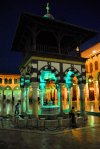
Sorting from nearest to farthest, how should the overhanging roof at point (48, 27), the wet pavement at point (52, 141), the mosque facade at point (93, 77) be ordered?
the wet pavement at point (52, 141), the overhanging roof at point (48, 27), the mosque facade at point (93, 77)

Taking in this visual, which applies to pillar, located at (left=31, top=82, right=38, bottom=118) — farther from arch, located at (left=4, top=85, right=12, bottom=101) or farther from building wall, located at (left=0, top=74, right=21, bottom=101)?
arch, located at (left=4, top=85, right=12, bottom=101)

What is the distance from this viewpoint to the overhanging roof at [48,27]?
10.3m

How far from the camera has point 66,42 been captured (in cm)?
1478

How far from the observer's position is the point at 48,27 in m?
11.2

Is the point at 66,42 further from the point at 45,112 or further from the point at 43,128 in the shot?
the point at 43,128

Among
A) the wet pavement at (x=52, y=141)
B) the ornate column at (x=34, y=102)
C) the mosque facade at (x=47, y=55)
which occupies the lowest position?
the wet pavement at (x=52, y=141)

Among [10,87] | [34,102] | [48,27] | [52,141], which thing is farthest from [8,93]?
[52,141]

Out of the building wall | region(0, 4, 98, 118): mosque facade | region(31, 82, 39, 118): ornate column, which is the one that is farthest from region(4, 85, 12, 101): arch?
region(31, 82, 39, 118): ornate column

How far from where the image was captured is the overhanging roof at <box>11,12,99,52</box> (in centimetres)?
1030

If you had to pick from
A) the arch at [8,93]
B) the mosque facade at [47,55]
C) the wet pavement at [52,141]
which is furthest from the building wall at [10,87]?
the wet pavement at [52,141]

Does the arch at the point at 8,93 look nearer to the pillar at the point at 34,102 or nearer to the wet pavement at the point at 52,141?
the pillar at the point at 34,102

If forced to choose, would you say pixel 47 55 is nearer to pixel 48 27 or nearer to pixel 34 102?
pixel 48 27

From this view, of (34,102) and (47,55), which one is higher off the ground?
(47,55)

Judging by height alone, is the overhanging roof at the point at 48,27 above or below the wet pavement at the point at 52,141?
above
